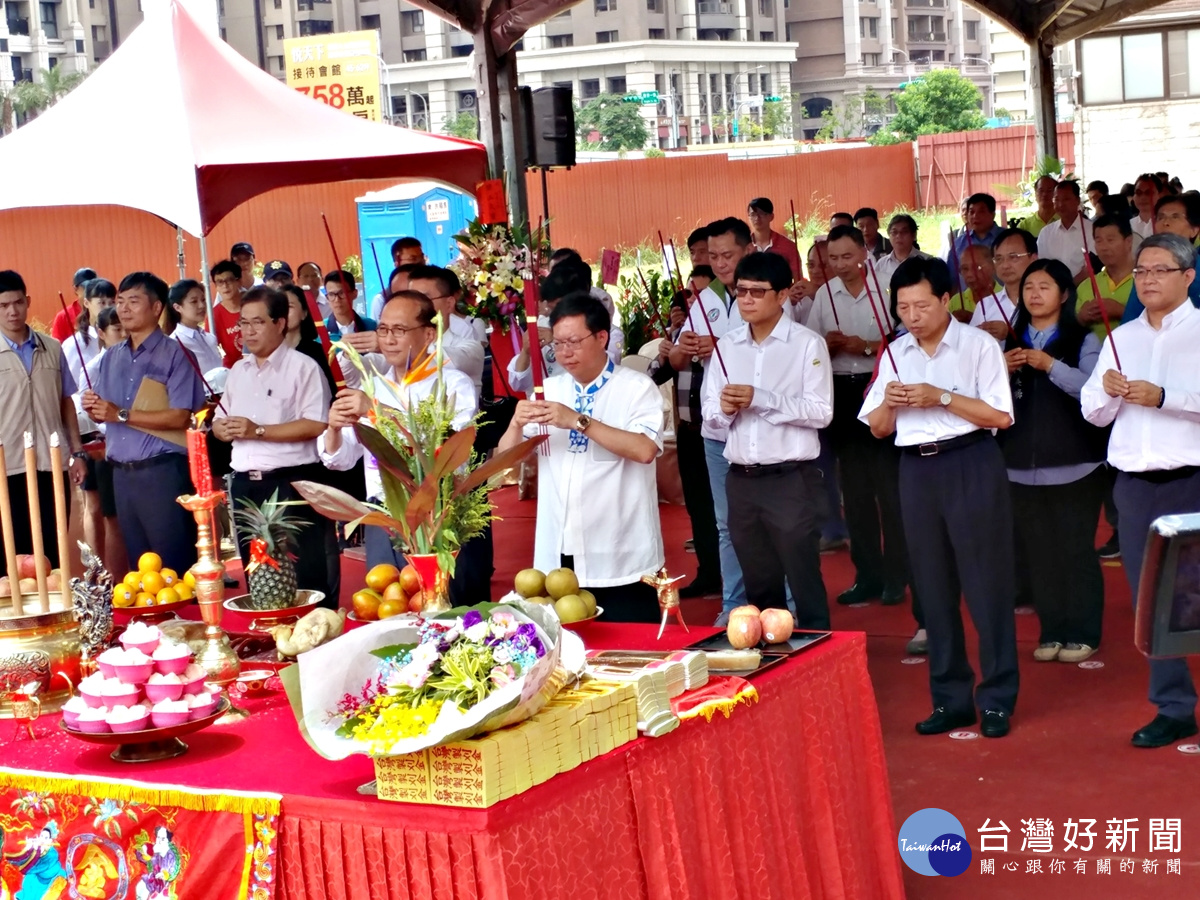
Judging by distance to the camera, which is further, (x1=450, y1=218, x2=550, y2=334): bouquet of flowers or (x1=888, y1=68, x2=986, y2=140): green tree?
(x1=888, y1=68, x2=986, y2=140): green tree

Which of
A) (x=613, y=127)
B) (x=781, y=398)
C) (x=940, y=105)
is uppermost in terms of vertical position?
(x=613, y=127)

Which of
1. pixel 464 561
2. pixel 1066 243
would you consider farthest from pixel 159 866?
pixel 1066 243

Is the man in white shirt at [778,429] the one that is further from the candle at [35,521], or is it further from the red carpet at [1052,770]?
the candle at [35,521]

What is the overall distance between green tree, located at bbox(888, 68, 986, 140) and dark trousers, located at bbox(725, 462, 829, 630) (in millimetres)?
40629

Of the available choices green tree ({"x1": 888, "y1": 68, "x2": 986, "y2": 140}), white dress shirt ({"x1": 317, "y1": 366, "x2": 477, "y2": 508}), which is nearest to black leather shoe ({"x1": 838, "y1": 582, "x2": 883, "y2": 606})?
white dress shirt ({"x1": 317, "y1": 366, "x2": 477, "y2": 508})

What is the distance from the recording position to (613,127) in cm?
4888

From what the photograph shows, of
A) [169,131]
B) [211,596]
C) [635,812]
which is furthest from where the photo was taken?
[169,131]

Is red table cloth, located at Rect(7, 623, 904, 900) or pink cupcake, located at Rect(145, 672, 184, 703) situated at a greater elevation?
pink cupcake, located at Rect(145, 672, 184, 703)

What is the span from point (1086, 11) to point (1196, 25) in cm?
921

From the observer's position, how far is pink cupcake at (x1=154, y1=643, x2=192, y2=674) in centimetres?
238

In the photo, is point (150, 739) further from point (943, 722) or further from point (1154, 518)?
point (1154, 518)

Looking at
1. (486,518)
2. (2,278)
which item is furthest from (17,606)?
(2,278)

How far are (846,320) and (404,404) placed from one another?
8.59 ft

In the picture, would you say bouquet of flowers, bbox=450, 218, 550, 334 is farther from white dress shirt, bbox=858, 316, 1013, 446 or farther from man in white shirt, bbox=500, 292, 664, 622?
white dress shirt, bbox=858, 316, 1013, 446
